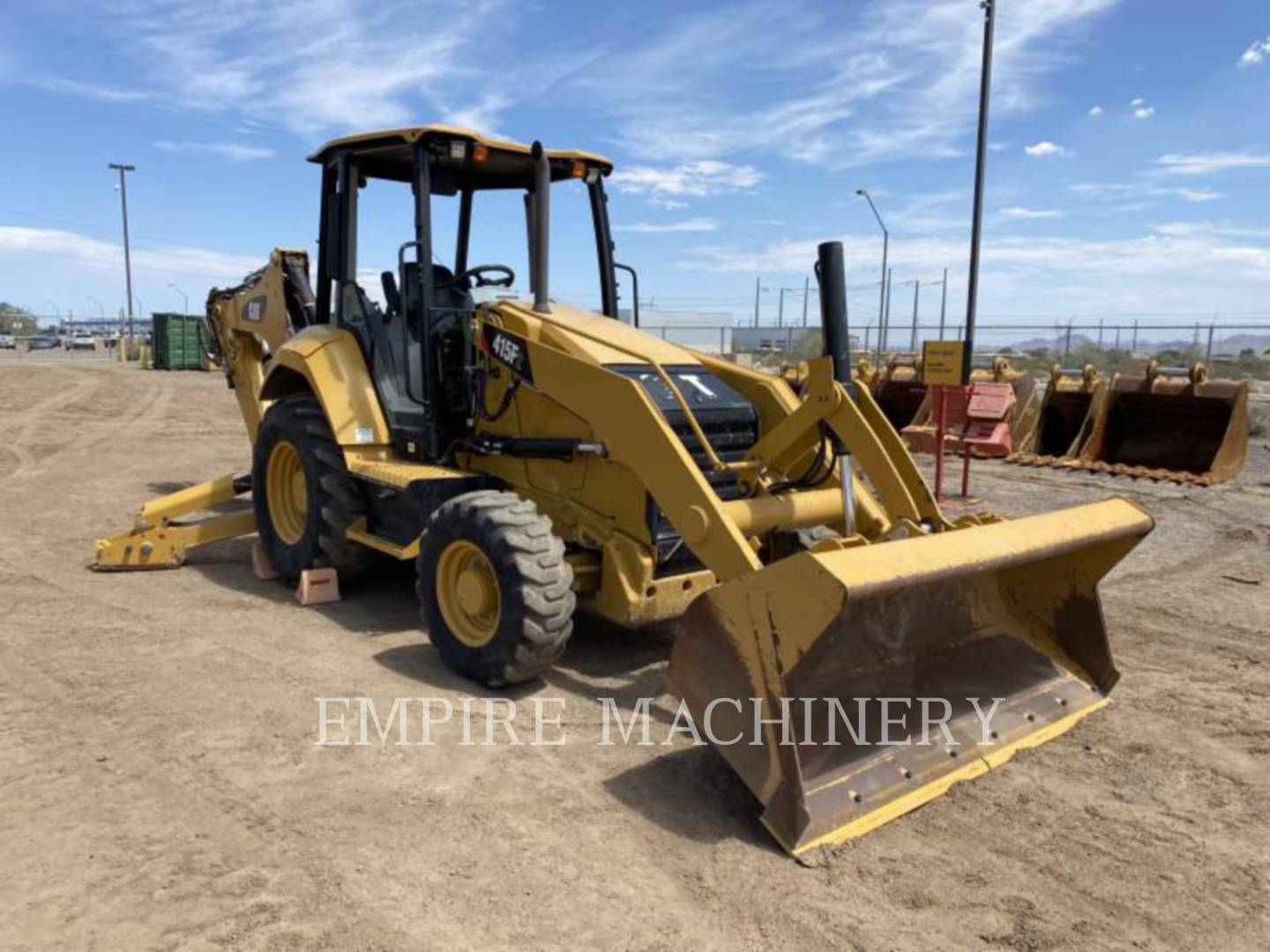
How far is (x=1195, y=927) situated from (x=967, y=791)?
0.94 metres

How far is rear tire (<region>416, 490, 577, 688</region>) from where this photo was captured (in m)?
4.50

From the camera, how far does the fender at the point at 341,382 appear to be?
19.6 feet

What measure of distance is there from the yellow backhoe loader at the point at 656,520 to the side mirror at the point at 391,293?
0.05ft

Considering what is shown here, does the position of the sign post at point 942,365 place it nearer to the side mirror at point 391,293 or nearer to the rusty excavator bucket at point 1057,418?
the rusty excavator bucket at point 1057,418

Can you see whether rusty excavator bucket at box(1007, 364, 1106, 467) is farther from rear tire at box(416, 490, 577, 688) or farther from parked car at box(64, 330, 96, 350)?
parked car at box(64, 330, 96, 350)

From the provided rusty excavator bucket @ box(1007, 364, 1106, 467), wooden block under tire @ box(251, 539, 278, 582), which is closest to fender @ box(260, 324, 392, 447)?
wooden block under tire @ box(251, 539, 278, 582)

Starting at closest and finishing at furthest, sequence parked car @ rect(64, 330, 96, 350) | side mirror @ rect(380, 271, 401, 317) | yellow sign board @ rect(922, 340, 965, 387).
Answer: side mirror @ rect(380, 271, 401, 317) < yellow sign board @ rect(922, 340, 965, 387) < parked car @ rect(64, 330, 96, 350)

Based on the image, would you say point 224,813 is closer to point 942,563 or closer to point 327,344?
point 942,563

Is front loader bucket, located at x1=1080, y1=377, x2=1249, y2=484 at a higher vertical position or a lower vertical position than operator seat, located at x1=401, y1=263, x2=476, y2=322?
lower

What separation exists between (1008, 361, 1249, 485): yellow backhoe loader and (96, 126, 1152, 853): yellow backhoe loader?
8.23 m

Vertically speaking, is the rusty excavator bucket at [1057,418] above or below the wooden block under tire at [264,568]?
above

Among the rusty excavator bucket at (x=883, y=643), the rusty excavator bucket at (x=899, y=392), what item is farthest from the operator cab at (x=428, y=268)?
the rusty excavator bucket at (x=899, y=392)

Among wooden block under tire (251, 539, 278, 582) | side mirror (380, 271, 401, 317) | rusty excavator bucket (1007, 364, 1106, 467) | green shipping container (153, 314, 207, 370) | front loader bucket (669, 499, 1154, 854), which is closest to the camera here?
front loader bucket (669, 499, 1154, 854)

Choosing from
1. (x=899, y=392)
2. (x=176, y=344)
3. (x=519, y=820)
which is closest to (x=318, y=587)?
(x=519, y=820)
